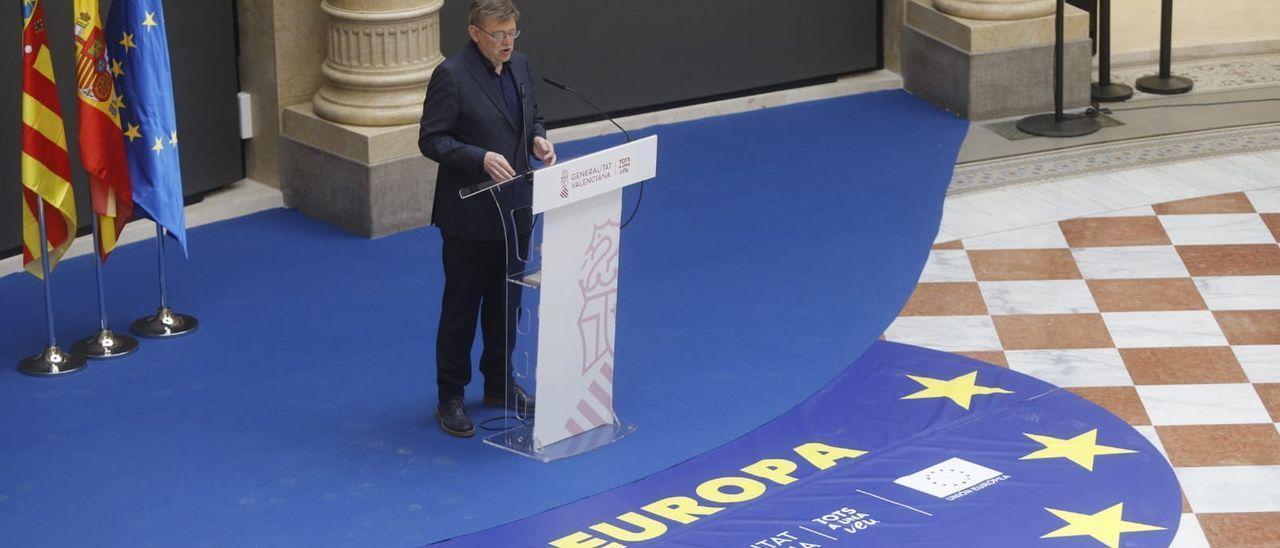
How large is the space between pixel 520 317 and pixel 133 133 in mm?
1889

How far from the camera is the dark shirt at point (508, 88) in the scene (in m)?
6.19

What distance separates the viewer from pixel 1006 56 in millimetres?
10328

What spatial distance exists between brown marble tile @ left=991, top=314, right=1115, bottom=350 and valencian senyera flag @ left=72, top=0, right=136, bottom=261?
359 centimetres

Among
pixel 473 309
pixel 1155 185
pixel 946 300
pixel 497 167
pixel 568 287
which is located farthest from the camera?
pixel 1155 185

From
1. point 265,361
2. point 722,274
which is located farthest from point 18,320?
point 722,274

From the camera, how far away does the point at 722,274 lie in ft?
26.6

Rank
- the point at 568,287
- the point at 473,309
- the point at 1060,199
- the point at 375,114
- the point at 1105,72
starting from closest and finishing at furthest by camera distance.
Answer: the point at 568,287 < the point at 473,309 < the point at 375,114 < the point at 1060,199 < the point at 1105,72

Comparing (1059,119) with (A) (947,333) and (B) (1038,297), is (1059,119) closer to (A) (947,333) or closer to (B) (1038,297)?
(B) (1038,297)

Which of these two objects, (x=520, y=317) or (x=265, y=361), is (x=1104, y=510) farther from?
(x=265, y=361)

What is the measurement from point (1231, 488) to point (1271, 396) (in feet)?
2.91

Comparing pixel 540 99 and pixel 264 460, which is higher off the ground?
pixel 540 99

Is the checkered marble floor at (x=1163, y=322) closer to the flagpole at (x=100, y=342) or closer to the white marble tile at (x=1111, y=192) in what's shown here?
the white marble tile at (x=1111, y=192)

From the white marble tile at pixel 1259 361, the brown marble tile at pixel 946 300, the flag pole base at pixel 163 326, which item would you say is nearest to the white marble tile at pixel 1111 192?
the brown marble tile at pixel 946 300

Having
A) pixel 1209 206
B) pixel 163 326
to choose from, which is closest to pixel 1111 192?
pixel 1209 206
